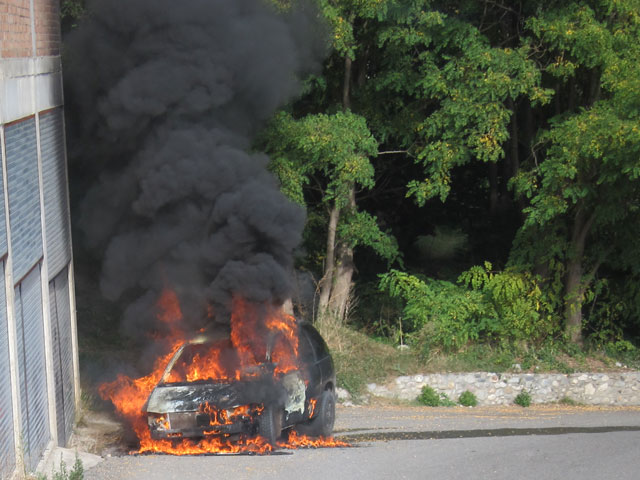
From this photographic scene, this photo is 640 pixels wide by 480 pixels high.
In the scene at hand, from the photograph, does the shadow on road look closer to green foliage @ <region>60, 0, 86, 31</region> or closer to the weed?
the weed

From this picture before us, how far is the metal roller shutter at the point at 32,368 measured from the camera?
7.78m

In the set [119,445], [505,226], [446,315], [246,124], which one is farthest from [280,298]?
[505,226]

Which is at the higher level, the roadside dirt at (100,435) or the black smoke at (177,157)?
the black smoke at (177,157)

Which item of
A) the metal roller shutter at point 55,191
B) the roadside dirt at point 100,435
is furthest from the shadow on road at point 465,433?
the metal roller shutter at point 55,191

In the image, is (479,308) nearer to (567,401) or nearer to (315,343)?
(567,401)

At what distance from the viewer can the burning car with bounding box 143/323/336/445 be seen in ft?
28.2

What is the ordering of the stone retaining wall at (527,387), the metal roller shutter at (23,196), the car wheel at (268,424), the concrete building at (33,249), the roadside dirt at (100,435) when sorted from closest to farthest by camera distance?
the concrete building at (33,249), the metal roller shutter at (23,196), the car wheel at (268,424), the roadside dirt at (100,435), the stone retaining wall at (527,387)

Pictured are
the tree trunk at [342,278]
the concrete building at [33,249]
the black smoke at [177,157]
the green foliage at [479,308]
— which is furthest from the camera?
the tree trunk at [342,278]

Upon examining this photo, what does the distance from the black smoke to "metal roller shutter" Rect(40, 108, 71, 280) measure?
77 cm

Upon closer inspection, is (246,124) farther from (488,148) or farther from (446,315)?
(446,315)

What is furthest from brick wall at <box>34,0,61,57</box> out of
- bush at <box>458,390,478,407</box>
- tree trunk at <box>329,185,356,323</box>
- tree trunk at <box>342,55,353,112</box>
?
bush at <box>458,390,478,407</box>

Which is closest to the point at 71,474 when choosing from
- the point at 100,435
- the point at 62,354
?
the point at 62,354

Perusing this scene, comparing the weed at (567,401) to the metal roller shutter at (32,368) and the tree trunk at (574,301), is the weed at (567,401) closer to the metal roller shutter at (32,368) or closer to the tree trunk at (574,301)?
the tree trunk at (574,301)

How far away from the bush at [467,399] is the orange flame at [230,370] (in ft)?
18.0
